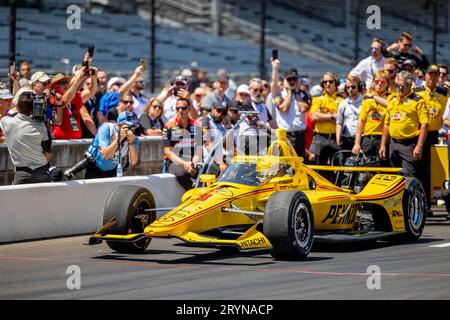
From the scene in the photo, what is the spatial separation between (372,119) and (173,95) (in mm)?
4035

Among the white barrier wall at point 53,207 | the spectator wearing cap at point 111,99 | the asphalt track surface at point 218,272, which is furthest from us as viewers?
the spectator wearing cap at point 111,99

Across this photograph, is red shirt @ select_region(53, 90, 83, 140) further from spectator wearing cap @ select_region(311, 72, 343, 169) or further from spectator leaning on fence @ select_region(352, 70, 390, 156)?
spectator wearing cap @ select_region(311, 72, 343, 169)

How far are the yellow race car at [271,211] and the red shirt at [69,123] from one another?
381 centimetres

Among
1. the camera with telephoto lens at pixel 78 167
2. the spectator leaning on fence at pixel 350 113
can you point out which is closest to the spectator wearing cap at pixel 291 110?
the spectator leaning on fence at pixel 350 113

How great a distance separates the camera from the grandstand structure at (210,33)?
30141mm

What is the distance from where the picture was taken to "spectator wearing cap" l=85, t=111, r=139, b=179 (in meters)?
13.9

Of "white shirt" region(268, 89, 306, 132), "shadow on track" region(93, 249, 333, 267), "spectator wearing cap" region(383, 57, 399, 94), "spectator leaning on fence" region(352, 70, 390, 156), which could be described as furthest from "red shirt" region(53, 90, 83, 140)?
"spectator wearing cap" region(383, 57, 399, 94)

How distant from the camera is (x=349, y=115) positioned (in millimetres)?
17109

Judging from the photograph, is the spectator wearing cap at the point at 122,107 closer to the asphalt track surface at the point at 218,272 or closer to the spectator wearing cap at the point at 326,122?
the asphalt track surface at the point at 218,272

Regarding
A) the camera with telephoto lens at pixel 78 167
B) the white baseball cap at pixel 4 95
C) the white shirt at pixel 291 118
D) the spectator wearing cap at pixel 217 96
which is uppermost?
the spectator wearing cap at pixel 217 96

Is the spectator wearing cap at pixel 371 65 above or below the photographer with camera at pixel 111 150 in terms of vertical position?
above

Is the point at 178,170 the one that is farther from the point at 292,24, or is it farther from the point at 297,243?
the point at 292,24

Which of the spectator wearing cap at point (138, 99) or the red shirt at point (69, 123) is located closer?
the red shirt at point (69, 123)
